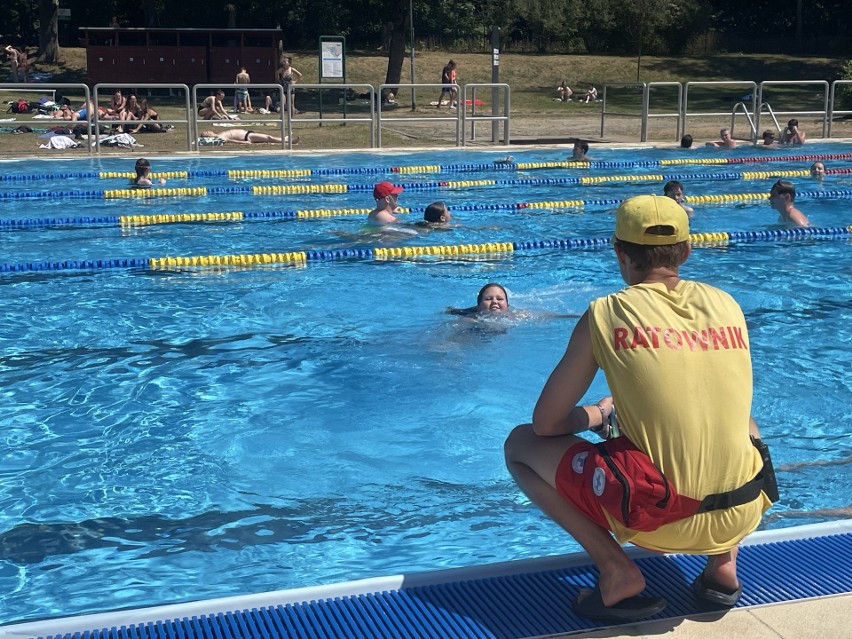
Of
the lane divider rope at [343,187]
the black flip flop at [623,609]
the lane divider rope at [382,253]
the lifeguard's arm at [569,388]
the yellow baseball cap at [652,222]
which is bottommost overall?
the lane divider rope at [382,253]

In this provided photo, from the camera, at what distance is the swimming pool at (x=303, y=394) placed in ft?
14.2

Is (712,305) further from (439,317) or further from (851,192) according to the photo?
(851,192)

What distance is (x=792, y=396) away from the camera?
6230mm

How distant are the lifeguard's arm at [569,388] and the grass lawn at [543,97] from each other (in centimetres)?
1640

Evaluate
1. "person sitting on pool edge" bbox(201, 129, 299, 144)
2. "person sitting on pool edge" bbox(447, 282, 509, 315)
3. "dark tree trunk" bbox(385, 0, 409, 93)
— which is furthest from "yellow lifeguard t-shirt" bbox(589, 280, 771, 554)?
"dark tree trunk" bbox(385, 0, 409, 93)

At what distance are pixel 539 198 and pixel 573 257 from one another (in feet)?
14.2

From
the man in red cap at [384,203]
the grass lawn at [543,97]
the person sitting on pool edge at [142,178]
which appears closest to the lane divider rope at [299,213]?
the man in red cap at [384,203]

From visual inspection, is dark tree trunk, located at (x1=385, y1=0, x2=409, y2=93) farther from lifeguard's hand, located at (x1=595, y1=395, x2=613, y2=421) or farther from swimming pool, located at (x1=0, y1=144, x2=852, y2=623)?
lifeguard's hand, located at (x1=595, y1=395, x2=613, y2=421)

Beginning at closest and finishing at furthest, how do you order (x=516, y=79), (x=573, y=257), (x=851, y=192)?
(x=573, y=257)
(x=851, y=192)
(x=516, y=79)

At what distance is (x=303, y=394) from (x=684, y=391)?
12.9ft

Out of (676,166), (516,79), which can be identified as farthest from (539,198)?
(516,79)

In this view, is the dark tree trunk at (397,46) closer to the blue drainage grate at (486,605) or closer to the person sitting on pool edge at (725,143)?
the person sitting on pool edge at (725,143)

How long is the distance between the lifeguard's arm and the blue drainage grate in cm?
52

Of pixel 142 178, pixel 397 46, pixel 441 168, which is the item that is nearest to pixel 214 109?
pixel 441 168
